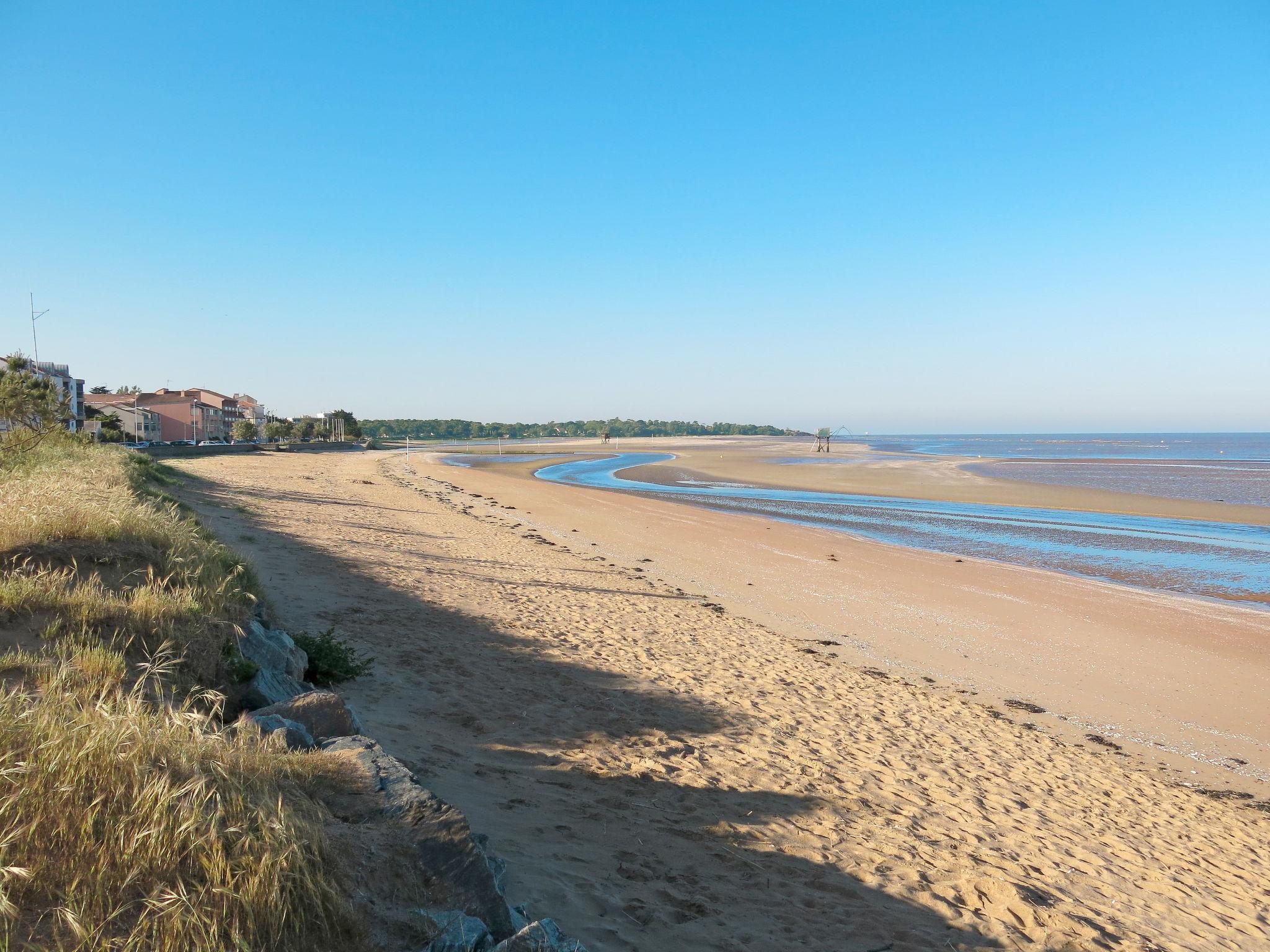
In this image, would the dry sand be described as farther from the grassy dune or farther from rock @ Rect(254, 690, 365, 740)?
the grassy dune

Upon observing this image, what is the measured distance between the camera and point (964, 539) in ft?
72.1

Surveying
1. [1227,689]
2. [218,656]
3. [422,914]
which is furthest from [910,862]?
[1227,689]

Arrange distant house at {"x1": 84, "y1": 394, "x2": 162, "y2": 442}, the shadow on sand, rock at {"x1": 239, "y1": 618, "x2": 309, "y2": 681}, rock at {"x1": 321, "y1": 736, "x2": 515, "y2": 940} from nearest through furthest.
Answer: rock at {"x1": 321, "y1": 736, "x2": 515, "y2": 940} → the shadow on sand → rock at {"x1": 239, "y1": 618, "x2": 309, "y2": 681} → distant house at {"x1": 84, "y1": 394, "x2": 162, "y2": 442}

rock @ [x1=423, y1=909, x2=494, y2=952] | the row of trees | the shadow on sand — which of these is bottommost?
the shadow on sand

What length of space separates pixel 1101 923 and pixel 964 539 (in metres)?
18.9

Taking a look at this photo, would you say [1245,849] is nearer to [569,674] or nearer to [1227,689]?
[1227,689]

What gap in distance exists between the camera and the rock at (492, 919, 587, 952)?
2.75 m

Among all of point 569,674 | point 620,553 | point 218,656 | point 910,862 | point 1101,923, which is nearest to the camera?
point 1101,923

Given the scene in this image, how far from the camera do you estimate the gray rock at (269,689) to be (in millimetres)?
5156

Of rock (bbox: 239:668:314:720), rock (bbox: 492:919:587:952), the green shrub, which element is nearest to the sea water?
the green shrub

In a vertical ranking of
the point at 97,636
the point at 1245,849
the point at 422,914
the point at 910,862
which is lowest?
the point at 1245,849

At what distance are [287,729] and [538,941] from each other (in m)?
1.96

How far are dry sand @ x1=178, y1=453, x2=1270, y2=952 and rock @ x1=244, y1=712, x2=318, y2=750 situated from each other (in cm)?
123

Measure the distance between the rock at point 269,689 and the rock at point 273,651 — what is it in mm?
113
